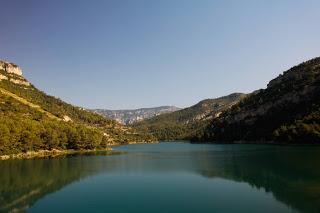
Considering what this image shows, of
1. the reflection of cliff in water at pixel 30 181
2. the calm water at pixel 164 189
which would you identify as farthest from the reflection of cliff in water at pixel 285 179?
the reflection of cliff in water at pixel 30 181

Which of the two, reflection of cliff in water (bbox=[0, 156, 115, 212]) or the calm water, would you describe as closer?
the calm water

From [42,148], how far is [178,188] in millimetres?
104371

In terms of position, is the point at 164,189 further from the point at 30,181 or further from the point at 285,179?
the point at 30,181

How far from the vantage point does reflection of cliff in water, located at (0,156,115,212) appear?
59.0 meters

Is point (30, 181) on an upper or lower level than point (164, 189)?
upper

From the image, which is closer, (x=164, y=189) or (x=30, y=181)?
(x=164, y=189)

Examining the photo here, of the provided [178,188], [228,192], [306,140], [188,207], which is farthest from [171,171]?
[306,140]

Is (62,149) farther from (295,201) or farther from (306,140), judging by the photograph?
(295,201)

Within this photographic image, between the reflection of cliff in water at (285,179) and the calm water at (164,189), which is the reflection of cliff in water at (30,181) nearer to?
the calm water at (164,189)

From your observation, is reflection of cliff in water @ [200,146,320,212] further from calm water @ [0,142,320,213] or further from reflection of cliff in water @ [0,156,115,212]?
reflection of cliff in water @ [0,156,115,212]

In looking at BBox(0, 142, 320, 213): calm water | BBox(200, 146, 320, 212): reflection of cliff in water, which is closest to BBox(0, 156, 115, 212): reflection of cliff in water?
BBox(0, 142, 320, 213): calm water

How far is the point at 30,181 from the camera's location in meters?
81.4

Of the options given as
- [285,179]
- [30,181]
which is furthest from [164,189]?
[30,181]

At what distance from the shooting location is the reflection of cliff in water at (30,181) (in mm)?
58963
